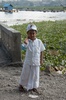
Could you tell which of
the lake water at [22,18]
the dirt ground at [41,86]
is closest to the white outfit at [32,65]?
the dirt ground at [41,86]

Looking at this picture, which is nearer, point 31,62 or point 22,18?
point 31,62

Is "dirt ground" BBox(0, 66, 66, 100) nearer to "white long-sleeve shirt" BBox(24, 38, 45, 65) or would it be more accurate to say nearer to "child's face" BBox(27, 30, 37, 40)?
"white long-sleeve shirt" BBox(24, 38, 45, 65)

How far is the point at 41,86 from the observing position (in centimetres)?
564

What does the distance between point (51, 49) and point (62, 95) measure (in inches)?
248

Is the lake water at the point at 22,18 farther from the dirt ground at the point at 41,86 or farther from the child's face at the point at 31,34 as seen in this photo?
the child's face at the point at 31,34

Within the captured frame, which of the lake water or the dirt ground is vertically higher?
the dirt ground

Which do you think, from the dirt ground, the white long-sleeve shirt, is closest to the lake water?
the dirt ground

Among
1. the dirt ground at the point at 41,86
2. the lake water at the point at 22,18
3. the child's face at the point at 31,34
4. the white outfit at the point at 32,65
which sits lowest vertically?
the lake water at the point at 22,18

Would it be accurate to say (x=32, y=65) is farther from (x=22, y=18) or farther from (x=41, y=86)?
(x=22, y=18)

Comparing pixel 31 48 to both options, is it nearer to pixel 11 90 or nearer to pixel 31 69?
pixel 31 69

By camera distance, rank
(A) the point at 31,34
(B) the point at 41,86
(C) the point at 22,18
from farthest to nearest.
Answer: (C) the point at 22,18 → (B) the point at 41,86 → (A) the point at 31,34

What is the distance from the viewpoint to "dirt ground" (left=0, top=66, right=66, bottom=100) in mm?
5001

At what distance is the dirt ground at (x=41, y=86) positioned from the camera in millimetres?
5001

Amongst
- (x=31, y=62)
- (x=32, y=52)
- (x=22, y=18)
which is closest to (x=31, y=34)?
(x=32, y=52)
